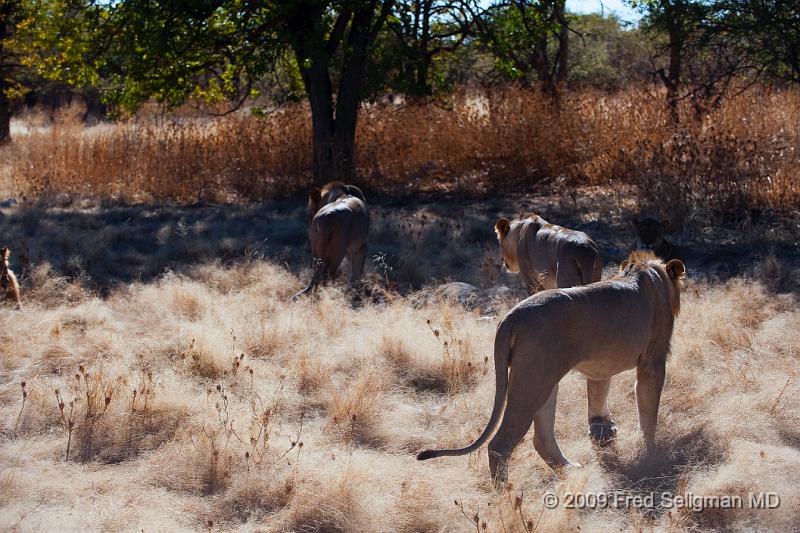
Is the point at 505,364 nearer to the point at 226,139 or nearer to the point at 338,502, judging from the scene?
the point at 338,502

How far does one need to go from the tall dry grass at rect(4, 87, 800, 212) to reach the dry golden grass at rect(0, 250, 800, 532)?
5.33 m

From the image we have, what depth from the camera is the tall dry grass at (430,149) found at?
13.8 m

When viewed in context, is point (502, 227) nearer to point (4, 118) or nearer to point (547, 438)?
point (547, 438)

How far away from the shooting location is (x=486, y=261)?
1019cm

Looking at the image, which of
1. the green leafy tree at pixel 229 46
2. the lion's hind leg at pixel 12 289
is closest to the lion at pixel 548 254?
the lion's hind leg at pixel 12 289

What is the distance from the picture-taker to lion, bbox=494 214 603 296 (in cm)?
673

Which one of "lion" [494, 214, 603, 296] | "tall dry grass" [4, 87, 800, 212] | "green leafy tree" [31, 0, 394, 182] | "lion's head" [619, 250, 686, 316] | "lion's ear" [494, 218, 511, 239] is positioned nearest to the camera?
"lion's head" [619, 250, 686, 316]

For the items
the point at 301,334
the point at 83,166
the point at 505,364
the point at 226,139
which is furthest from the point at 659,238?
the point at 83,166

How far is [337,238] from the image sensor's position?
924cm

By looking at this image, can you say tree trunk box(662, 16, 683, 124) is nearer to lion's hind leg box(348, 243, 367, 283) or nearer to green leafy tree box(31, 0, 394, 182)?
green leafy tree box(31, 0, 394, 182)

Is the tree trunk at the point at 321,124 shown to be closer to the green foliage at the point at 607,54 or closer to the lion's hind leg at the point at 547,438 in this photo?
the lion's hind leg at the point at 547,438

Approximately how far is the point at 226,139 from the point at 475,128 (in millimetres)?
4449

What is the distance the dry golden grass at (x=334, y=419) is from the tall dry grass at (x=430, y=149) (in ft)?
17.5


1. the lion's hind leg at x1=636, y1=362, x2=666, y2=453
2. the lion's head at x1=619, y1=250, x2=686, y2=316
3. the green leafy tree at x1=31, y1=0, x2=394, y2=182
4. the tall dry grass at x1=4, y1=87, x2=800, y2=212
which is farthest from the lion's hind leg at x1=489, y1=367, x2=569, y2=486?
the green leafy tree at x1=31, y1=0, x2=394, y2=182
